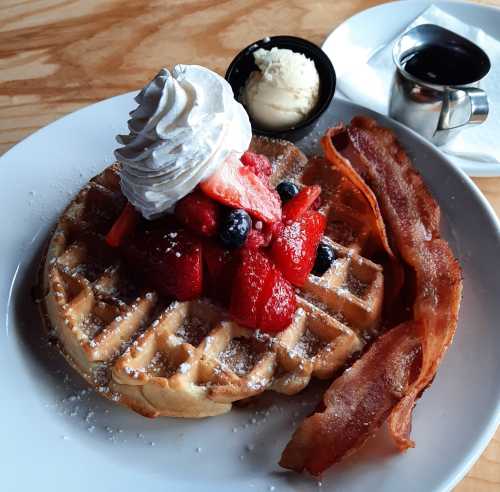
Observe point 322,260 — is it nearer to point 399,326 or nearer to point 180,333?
point 399,326

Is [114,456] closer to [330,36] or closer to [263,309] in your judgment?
[263,309]

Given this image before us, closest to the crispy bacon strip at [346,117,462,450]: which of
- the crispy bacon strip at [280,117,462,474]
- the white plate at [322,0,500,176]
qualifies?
the crispy bacon strip at [280,117,462,474]

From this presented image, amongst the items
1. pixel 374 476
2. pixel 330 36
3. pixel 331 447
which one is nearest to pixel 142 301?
pixel 331 447

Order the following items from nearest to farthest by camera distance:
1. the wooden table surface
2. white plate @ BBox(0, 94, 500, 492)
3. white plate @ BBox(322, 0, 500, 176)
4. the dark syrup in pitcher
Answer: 1. white plate @ BBox(0, 94, 500, 492)
2. the dark syrup in pitcher
3. the wooden table surface
4. white plate @ BBox(322, 0, 500, 176)

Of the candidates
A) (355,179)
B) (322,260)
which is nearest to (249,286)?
(322,260)

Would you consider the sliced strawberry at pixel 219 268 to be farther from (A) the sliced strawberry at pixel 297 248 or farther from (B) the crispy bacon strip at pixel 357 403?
(B) the crispy bacon strip at pixel 357 403

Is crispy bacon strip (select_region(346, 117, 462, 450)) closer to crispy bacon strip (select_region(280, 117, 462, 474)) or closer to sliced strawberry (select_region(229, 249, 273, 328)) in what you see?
crispy bacon strip (select_region(280, 117, 462, 474))
